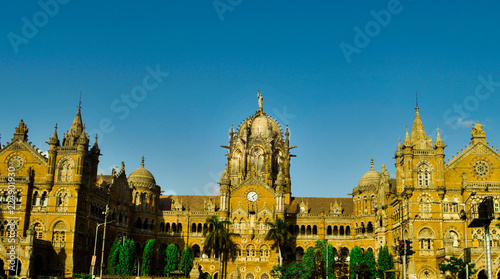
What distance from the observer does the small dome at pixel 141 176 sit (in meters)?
114

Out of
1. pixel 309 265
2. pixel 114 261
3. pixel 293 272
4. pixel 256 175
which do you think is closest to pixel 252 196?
pixel 256 175

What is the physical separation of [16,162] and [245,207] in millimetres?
41259

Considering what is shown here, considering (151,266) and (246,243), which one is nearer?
(151,266)

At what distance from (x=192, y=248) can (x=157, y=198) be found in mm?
12485

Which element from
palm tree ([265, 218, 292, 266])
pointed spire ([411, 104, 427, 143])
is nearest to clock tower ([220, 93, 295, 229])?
palm tree ([265, 218, 292, 266])

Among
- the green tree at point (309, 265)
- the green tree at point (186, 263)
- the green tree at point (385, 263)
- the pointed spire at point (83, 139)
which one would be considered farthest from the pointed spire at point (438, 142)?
the pointed spire at point (83, 139)

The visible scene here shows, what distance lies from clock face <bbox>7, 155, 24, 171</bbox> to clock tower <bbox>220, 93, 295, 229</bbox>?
36258 millimetres

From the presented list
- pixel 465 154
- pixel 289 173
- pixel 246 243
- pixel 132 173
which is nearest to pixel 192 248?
pixel 246 243

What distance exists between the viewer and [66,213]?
8869 cm

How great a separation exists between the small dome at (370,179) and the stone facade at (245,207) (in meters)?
0.24

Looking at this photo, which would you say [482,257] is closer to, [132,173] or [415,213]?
[415,213]

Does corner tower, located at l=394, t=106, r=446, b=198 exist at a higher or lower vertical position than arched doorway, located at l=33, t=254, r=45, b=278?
higher

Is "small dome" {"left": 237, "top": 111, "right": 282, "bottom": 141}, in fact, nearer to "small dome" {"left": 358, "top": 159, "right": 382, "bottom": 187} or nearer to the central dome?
the central dome

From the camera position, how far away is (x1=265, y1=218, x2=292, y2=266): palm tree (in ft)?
332
